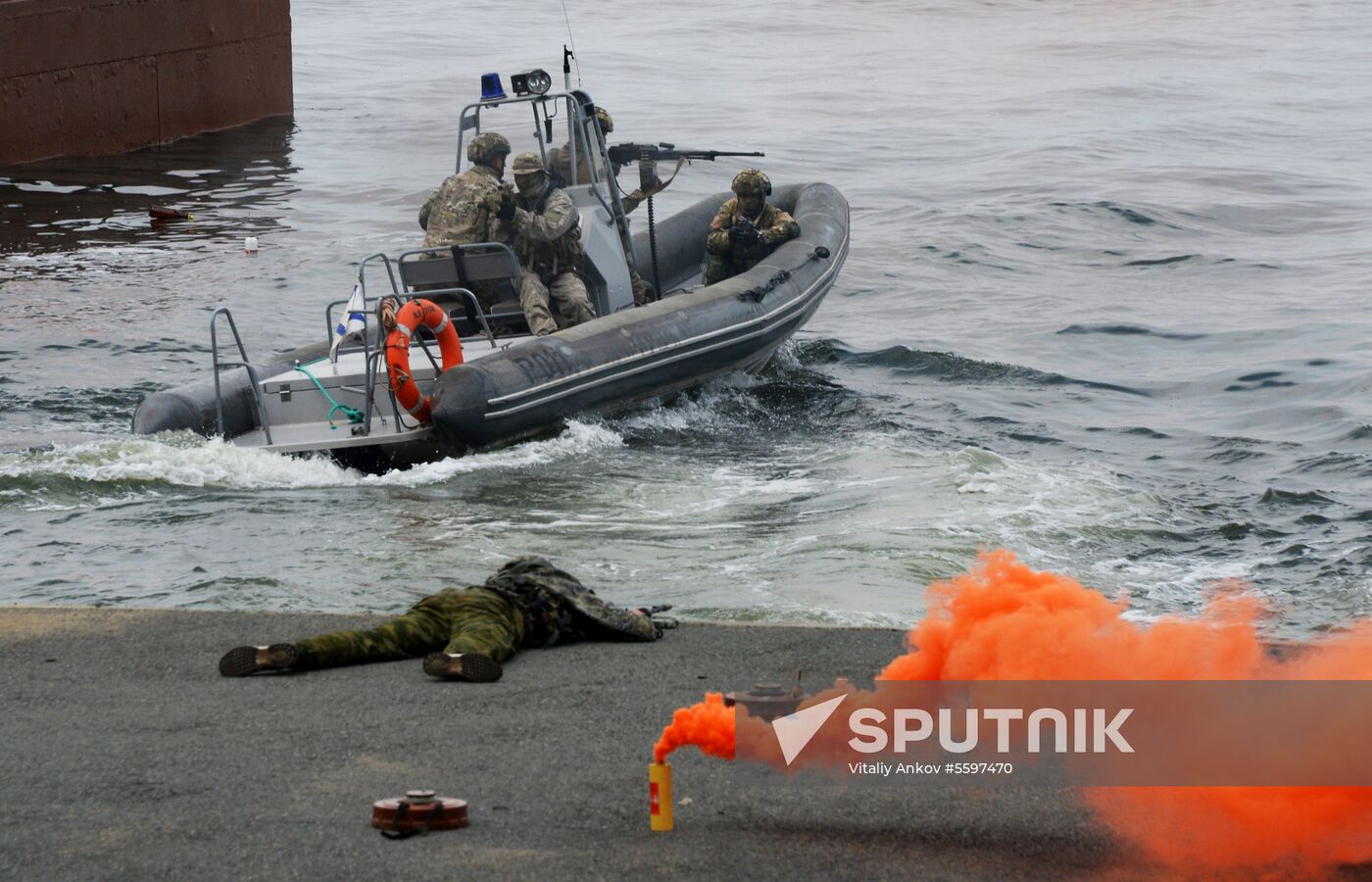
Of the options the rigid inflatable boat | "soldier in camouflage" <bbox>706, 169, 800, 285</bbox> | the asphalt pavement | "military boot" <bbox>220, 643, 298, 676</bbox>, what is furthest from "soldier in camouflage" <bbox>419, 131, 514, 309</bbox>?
"military boot" <bbox>220, 643, 298, 676</bbox>

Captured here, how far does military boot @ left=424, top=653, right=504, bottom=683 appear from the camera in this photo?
4.89 m

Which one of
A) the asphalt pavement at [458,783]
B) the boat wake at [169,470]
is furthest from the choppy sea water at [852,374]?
the asphalt pavement at [458,783]

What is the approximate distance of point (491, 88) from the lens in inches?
395

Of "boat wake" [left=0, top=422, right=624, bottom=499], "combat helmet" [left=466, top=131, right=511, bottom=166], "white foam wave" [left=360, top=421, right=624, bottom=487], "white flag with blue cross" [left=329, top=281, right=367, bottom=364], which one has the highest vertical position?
"combat helmet" [left=466, top=131, right=511, bottom=166]

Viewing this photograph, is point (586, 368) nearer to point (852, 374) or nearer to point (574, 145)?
point (574, 145)

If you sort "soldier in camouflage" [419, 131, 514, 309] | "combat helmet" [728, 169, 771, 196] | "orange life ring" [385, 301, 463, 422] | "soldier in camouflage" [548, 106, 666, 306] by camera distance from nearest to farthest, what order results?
"orange life ring" [385, 301, 463, 422] → "soldier in camouflage" [419, 131, 514, 309] → "soldier in camouflage" [548, 106, 666, 306] → "combat helmet" [728, 169, 771, 196]

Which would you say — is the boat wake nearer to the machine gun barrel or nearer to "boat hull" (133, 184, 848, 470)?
"boat hull" (133, 184, 848, 470)

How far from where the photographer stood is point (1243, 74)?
30.2 meters

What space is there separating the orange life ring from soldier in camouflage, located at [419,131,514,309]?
926 millimetres

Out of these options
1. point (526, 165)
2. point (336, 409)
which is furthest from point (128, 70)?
point (336, 409)

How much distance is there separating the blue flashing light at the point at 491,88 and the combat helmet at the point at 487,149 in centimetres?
34

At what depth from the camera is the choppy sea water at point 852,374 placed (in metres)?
7.05

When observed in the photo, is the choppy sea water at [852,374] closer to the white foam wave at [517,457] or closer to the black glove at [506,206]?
the white foam wave at [517,457]

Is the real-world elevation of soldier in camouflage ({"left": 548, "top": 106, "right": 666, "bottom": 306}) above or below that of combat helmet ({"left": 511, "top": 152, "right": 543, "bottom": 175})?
below
